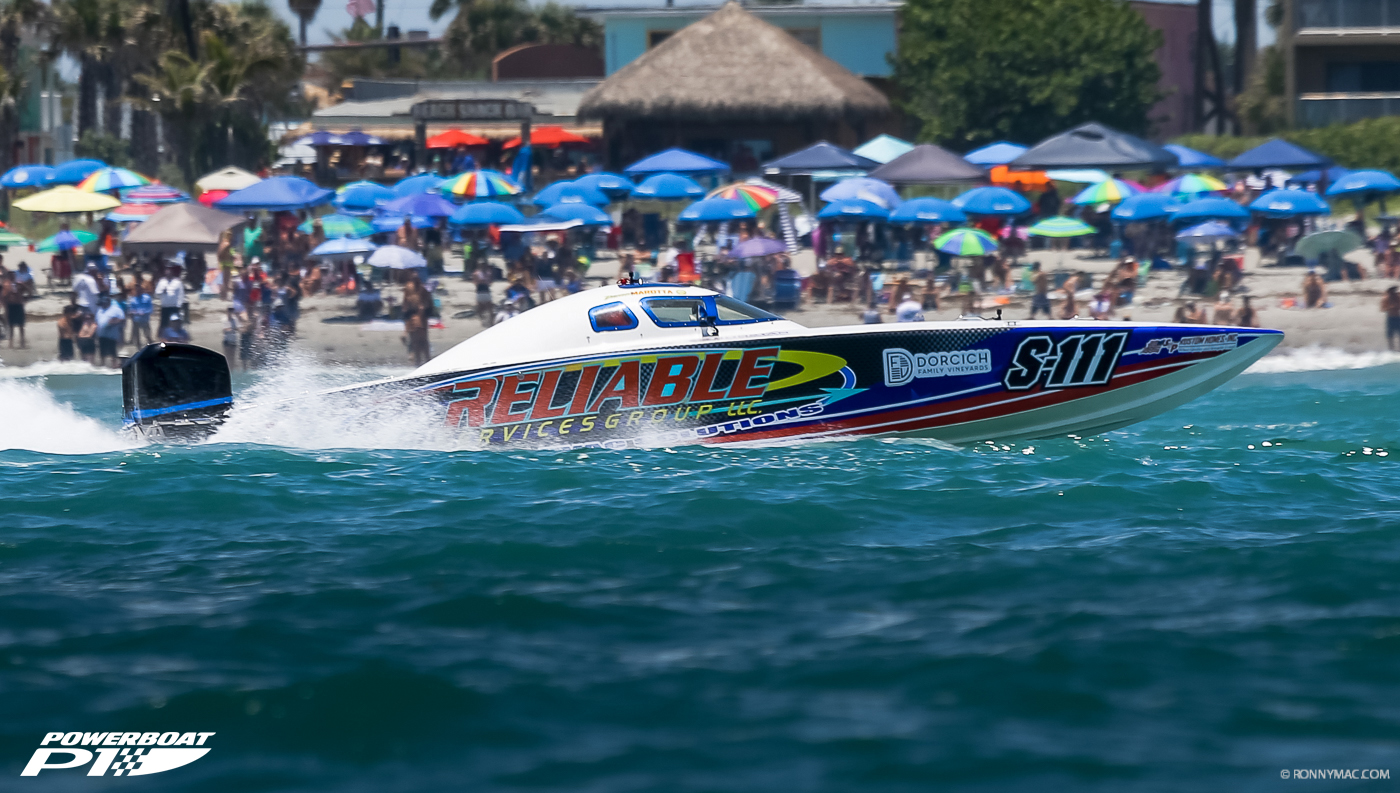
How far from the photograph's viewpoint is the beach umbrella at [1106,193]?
29.4 meters

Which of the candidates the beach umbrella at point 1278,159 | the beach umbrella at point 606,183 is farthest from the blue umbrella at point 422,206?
the beach umbrella at point 1278,159

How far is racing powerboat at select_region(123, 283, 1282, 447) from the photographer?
39.7 feet

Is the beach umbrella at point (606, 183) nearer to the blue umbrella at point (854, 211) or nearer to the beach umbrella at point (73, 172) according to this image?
the blue umbrella at point (854, 211)

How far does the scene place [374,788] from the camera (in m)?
5.43

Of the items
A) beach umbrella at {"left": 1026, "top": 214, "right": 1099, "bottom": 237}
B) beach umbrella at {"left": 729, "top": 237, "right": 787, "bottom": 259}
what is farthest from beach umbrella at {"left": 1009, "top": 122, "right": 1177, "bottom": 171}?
beach umbrella at {"left": 729, "top": 237, "right": 787, "bottom": 259}

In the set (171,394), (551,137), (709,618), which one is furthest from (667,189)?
(709,618)

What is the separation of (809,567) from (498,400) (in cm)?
465

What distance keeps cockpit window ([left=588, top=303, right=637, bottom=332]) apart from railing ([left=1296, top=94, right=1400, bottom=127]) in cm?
3252

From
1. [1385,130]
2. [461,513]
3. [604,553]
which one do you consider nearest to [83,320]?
[461,513]

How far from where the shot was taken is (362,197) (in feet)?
104

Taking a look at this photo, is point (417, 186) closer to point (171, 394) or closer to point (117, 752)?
point (171, 394)

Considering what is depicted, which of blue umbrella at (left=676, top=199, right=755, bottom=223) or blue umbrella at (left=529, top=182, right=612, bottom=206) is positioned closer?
blue umbrella at (left=676, top=199, right=755, bottom=223)

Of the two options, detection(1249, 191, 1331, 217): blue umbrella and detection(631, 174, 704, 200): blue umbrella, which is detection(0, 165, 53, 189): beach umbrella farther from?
detection(1249, 191, 1331, 217): blue umbrella

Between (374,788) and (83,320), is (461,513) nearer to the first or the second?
(374,788)
